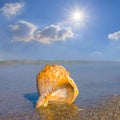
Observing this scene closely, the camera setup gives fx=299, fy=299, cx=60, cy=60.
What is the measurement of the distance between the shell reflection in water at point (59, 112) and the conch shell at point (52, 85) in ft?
1.56

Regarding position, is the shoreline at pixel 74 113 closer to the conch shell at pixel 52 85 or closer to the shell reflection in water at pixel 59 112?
the shell reflection in water at pixel 59 112

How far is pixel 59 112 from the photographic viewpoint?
12.5m

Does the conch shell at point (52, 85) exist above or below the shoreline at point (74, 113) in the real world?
above

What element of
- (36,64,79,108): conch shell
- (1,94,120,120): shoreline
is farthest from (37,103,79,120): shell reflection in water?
(36,64,79,108): conch shell

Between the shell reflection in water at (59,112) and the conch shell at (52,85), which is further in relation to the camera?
the conch shell at (52,85)

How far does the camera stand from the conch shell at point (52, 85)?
45.4 ft

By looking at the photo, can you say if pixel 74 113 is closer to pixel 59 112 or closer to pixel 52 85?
pixel 59 112

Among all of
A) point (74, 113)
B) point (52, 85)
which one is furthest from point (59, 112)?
point (52, 85)

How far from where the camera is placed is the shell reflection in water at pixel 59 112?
11.6m

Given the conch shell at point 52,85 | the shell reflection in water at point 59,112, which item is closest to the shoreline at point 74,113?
the shell reflection in water at point 59,112

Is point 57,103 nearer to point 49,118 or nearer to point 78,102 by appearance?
point 78,102

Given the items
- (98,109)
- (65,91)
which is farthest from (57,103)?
(98,109)

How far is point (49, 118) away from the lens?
453 inches

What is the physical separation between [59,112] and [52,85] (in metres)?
1.76
